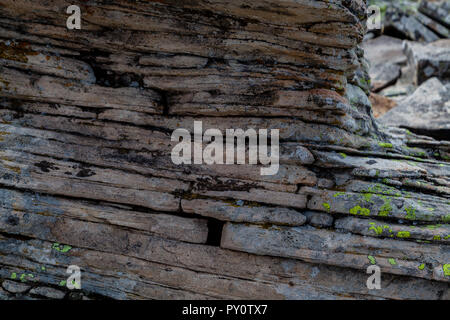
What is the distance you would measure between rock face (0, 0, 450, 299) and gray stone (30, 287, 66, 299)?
0.03 meters

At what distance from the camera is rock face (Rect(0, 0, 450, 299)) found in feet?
23.7

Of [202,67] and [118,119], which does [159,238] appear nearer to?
[118,119]

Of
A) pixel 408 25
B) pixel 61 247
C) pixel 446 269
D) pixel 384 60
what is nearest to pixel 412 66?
pixel 384 60

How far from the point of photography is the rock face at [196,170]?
724 cm


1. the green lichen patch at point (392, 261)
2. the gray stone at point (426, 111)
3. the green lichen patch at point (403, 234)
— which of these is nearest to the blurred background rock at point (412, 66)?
the gray stone at point (426, 111)

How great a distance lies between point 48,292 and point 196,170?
4073 millimetres

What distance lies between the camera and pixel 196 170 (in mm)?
7664

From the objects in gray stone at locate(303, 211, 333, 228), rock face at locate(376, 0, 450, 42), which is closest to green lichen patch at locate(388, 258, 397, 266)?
gray stone at locate(303, 211, 333, 228)

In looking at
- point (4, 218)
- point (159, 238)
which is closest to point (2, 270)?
point (4, 218)

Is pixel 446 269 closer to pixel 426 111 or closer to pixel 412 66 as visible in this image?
pixel 426 111

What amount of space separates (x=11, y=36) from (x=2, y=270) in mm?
5223

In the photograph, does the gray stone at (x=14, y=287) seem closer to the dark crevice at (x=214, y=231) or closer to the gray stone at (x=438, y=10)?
the dark crevice at (x=214, y=231)

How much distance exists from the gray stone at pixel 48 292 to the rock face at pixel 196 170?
3 cm
